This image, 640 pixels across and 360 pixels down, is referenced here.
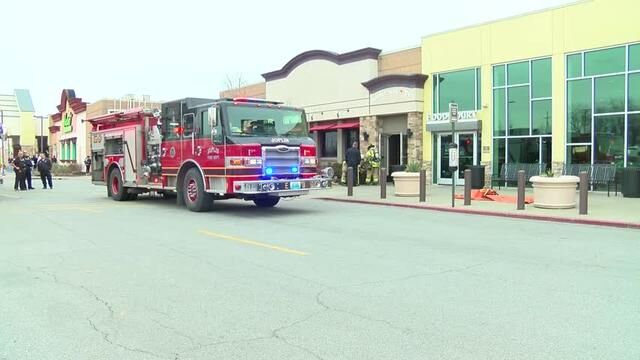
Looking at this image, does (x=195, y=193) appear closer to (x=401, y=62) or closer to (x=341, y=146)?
(x=401, y=62)

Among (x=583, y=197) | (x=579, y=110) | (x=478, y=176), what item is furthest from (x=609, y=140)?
(x=583, y=197)

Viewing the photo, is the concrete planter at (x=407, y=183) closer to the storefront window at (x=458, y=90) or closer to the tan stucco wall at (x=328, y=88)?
the storefront window at (x=458, y=90)

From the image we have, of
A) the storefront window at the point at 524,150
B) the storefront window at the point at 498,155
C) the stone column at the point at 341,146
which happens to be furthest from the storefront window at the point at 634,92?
the stone column at the point at 341,146

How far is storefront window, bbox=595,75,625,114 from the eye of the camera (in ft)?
62.7

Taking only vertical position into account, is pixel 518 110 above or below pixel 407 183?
above

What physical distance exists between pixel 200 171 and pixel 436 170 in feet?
43.8

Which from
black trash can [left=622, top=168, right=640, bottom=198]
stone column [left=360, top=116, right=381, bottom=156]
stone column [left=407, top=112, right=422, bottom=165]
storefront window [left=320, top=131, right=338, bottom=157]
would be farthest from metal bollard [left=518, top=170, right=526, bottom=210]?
storefront window [left=320, top=131, right=338, bottom=157]

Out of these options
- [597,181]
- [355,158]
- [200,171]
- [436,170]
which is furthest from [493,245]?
[436,170]

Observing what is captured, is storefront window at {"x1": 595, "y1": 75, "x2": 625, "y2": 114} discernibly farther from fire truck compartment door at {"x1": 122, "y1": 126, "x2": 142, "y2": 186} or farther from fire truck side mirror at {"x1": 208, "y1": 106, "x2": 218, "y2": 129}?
fire truck compartment door at {"x1": 122, "y1": 126, "x2": 142, "y2": 186}

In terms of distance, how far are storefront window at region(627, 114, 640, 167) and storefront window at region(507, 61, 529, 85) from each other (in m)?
4.10

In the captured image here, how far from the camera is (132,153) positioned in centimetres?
1777

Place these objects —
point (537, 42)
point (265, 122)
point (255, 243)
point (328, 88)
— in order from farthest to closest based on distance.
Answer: point (328, 88)
point (537, 42)
point (265, 122)
point (255, 243)

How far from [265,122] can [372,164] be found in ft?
35.8

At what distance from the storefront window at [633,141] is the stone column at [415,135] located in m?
8.51
